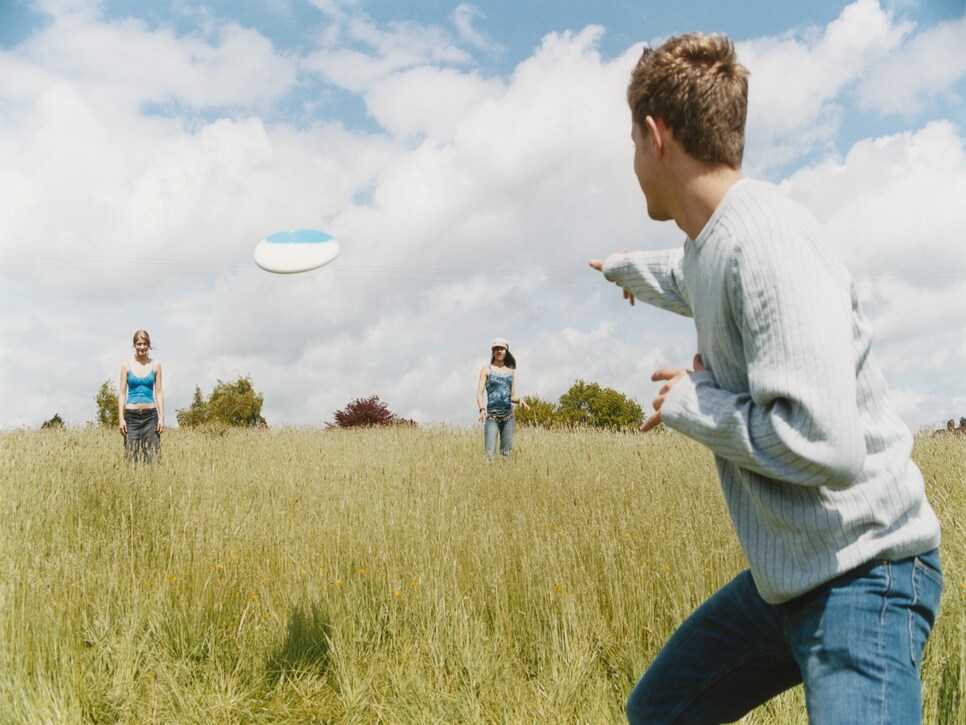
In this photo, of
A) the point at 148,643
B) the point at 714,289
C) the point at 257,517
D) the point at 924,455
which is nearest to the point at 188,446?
the point at 257,517

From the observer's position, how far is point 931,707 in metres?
3.21

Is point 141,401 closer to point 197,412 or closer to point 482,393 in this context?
point 482,393

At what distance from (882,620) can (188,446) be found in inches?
469

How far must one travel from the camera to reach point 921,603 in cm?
152

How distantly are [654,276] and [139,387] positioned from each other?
8.58 m

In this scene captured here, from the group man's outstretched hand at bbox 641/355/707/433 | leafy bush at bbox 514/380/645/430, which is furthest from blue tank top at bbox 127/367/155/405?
leafy bush at bbox 514/380/645/430

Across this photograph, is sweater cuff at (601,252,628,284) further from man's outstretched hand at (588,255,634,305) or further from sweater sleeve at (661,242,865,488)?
sweater sleeve at (661,242,865,488)

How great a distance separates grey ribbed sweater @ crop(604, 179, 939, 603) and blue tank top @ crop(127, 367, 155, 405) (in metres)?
8.93

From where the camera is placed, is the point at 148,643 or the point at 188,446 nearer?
the point at 148,643

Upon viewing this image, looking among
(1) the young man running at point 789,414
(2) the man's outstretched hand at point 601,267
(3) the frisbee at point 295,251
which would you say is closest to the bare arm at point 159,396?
(3) the frisbee at point 295,251

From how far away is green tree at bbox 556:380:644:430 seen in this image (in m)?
21.2

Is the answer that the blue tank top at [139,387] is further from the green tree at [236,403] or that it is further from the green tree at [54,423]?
the green tree at [236,403]

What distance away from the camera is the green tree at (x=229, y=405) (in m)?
24.2

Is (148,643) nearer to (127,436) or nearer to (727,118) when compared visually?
(727,118)
